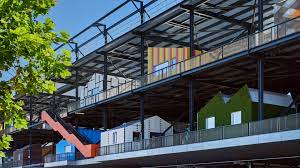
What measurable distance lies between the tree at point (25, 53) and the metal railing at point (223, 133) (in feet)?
→ 74.4

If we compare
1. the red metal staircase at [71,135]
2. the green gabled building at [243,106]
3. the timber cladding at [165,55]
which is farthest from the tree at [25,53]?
the red metal staircase at [71,135]

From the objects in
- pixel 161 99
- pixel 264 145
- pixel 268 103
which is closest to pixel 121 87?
pixel 161 99

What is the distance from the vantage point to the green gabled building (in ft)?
137

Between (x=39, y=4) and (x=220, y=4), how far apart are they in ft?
130

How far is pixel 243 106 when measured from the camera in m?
42.2

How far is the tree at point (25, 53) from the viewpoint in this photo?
8.82m

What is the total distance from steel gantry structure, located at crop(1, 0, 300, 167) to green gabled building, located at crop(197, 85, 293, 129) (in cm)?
168

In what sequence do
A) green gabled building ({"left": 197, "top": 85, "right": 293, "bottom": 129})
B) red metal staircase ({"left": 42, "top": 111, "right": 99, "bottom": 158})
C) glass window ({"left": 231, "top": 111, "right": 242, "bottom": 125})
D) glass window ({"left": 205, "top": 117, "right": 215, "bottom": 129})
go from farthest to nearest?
red metal staircase ({"left": 42, "top": 111, "right": 99, "bottom": 158}) → glass window ({"left": 205, "top": 117, "right": 215, "bottom": 129}) → glass window ({"left": 231, "top": 111, "right": 242, "bottom": 125}) → green gabled building ({"left": 197, "top": 85, "right": 293, "bottom": 129})

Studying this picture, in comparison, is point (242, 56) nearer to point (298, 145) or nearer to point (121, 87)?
point (298, 145)

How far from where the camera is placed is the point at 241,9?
160 ft

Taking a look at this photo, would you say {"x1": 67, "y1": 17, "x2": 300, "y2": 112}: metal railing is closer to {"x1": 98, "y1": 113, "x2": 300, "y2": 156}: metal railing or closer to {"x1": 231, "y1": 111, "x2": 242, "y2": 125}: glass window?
{"x1": 231, "y1": 111, "x2": 242, "y2": 125}: glass window

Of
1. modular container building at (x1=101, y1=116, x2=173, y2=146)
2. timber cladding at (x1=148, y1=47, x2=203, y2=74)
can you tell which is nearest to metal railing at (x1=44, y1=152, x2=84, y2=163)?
modular container building at (x1=101, y1=116, x2=173, y2=146)

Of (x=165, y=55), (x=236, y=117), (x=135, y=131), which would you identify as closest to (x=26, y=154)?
(x=135, y=131)

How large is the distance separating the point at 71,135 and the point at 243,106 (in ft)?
93.3
